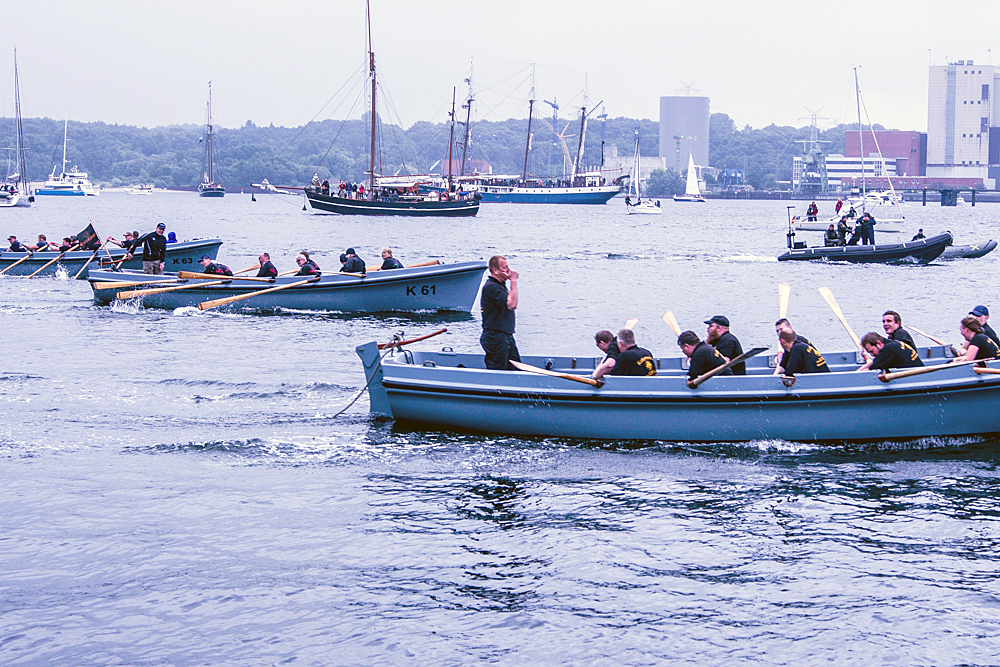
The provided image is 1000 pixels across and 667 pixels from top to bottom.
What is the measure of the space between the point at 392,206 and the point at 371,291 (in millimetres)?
83620

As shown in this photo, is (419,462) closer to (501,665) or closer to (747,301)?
(501,665)

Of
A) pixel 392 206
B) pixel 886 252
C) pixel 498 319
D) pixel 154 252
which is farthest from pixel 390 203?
pixel 498 319

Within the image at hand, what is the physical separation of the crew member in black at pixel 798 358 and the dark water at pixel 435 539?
3.39ft

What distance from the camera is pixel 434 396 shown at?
14.9 m

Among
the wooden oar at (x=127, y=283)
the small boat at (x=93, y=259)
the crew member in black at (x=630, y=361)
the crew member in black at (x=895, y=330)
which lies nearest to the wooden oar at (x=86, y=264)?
the small boat at (x=93, y=259)

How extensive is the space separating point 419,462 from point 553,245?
58474 millimetres

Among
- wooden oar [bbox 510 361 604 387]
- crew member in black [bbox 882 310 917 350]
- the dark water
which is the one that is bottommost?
the dark water

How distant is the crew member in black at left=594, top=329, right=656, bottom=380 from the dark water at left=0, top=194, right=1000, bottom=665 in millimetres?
1048

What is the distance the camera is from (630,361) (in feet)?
47.0

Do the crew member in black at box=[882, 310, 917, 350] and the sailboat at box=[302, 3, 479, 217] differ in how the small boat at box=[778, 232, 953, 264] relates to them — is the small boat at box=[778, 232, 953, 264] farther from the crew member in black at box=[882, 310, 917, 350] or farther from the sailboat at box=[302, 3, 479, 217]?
the sailboat at box=[302, 3, 479, 217]

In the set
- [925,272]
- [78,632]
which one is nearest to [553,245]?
[925,272]

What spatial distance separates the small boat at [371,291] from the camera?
27719 mm

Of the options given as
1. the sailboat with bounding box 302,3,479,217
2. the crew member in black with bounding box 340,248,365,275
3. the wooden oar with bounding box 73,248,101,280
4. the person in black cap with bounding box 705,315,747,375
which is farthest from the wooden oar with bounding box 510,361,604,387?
the sailboat with bounding box 302,3,479,217

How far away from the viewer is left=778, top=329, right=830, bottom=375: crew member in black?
14070mm
